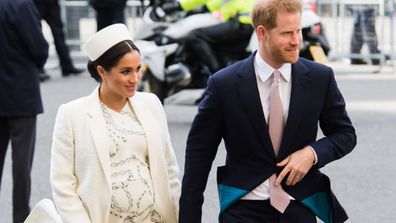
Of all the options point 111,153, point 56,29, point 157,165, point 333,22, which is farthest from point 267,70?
point 333,22

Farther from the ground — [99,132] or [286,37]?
[286,37]

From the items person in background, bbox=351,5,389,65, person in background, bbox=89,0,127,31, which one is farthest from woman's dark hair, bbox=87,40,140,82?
person in background, bbox=351,5,389,65

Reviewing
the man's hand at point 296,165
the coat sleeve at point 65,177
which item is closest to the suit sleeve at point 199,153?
the man's hand at point 296,165

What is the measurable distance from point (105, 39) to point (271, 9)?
2.53 ft

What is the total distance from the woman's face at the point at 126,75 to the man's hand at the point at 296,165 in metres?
0.73

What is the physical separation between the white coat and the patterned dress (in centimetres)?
3

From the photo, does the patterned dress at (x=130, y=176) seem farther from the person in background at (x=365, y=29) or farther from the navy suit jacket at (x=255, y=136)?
the person in background at (x=365, y=29)

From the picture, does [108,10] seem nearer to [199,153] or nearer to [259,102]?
[199,153]

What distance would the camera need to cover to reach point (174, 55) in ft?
40.5

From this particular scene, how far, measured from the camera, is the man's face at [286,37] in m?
4.71

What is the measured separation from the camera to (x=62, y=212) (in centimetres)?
498

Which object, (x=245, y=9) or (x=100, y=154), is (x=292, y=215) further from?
(x=245, y=9)

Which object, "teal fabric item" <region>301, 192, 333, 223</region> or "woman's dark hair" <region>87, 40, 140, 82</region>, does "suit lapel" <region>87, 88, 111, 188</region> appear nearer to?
"woman's dark hair" <region>87, 40, 140, 82</region>

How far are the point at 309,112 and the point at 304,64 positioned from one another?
0.22 m
